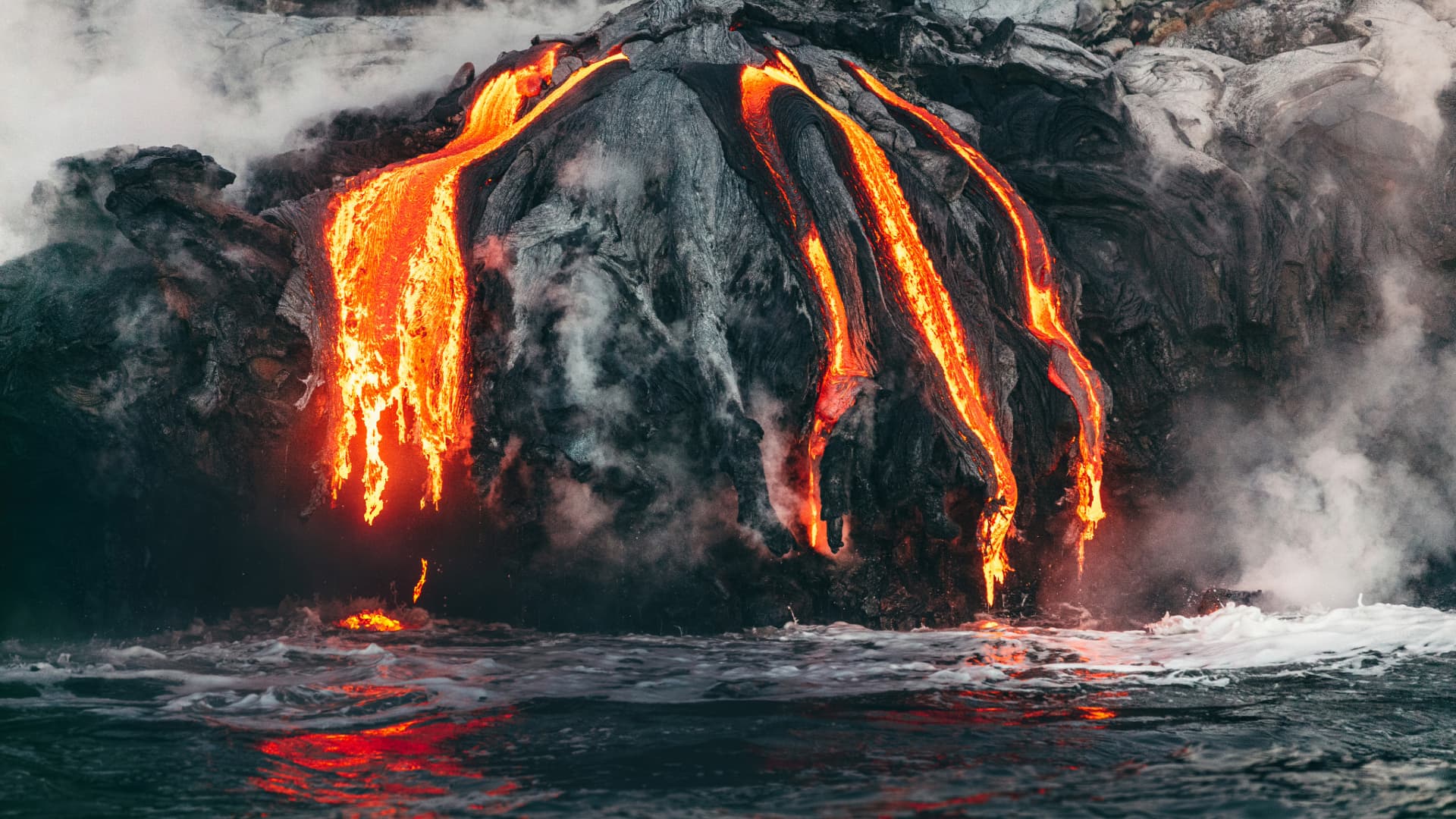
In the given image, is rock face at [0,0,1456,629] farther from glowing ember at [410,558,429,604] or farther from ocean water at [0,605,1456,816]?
ocean water at [0,605,1456,816]

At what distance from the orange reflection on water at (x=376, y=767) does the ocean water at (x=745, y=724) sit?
0.05ft

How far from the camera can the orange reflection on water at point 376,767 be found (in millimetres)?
4176

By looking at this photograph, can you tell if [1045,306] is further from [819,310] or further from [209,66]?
[209,66]

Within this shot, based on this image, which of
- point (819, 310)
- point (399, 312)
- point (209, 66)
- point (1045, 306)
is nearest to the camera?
point (819, 310)

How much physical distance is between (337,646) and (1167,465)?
6.45 metres

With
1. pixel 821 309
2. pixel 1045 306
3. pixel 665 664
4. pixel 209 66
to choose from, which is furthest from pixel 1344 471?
pixel 209 66

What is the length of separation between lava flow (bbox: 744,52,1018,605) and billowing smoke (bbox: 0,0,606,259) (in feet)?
12.4

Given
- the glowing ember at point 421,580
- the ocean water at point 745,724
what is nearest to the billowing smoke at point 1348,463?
the ocean water at point 745,724

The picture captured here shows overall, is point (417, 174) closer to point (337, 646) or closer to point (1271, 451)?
point (337, 646)

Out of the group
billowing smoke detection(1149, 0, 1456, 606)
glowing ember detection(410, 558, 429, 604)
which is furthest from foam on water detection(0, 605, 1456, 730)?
billowing smoke detection(1149, 0, 1456, 606)

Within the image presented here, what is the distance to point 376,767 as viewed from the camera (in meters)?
4.60

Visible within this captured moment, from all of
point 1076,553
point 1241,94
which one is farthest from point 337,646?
point 1241,94

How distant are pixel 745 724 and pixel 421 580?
420 centimetres

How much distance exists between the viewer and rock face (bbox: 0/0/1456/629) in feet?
27.3
